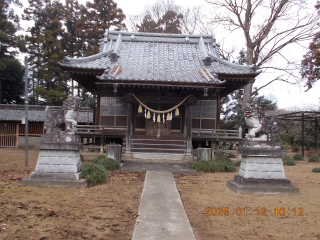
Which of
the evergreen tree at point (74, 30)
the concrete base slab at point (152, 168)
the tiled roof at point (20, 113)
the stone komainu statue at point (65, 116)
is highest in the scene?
the evergreen tree at point (74, 30)

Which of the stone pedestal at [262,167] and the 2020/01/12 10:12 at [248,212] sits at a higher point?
the stone pedestal at [262,167]

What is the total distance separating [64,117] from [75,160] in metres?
1.40

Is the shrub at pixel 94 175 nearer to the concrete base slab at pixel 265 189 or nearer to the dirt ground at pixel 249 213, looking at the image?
the dirt ground at pixel 249 213

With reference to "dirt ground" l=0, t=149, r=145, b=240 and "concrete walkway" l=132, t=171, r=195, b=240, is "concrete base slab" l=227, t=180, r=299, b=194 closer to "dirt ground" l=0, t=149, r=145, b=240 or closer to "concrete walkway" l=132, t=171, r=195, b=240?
"concrete walkway" l=132, t=171, r=195, b=240

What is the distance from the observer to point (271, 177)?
730 centimetres

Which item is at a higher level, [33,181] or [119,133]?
[119,133]

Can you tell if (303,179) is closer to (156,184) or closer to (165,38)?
(156,184)

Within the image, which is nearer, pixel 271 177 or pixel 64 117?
pixel 271 177

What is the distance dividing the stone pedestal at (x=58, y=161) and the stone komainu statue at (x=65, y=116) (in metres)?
0.29

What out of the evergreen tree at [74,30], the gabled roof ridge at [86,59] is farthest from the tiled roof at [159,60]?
the evergreen tree at [74,30]

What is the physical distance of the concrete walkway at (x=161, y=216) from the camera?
4146 mm

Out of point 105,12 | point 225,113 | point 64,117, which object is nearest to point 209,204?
point 64,117

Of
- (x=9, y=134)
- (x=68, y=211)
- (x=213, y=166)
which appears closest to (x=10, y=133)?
(x=9, y=134)

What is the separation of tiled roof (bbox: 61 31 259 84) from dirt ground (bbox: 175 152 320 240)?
7.06 metres
